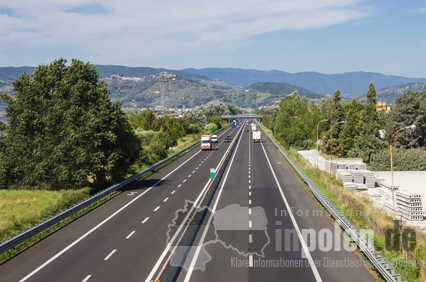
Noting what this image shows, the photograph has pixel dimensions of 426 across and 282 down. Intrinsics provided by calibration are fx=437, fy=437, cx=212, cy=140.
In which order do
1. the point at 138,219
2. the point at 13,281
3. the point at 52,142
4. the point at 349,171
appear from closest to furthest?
the point at 13,281 < the point at 138,219 < the point at 52,142 < the point at 349,171

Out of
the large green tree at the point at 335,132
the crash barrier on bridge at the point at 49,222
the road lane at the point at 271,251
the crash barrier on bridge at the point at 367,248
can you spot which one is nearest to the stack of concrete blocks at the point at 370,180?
the road lane at the point at 271,251

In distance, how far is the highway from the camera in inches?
723

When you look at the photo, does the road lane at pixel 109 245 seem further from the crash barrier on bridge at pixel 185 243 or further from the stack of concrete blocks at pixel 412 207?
the stack of concrete blocks at pixel 412 207

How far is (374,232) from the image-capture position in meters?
22.6

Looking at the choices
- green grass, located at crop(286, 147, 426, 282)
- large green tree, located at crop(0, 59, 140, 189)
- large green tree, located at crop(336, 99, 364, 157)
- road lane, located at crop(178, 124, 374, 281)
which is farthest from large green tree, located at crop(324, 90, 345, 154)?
large green tree, located at crop(0, 59, 140, 189)

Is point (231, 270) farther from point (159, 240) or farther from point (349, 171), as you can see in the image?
point (349, 171)

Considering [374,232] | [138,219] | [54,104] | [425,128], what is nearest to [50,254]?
[138,219]

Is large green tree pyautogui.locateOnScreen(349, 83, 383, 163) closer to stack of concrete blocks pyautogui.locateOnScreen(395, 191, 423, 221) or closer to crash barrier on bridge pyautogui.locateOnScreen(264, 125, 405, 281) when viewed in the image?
stack of concrete blocks pyautogui.locateOnScreen(395, 191, 423, 221)

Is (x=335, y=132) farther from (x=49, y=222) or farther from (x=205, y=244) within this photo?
(x=49, y=222)

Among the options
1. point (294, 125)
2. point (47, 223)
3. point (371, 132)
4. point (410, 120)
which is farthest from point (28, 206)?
point (294, 125)

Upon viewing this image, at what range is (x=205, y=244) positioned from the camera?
73.1 ft

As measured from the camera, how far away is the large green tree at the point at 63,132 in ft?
130

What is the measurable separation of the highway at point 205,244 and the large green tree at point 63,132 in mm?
4814

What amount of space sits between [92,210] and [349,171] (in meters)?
29.6
